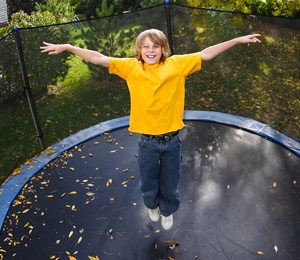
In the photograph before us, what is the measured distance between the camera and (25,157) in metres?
3.85

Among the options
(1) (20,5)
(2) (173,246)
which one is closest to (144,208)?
(2) (173,246)

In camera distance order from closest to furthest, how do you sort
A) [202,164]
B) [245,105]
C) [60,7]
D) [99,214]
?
[99,214]
[202,164]
[245,105]
[60,7]

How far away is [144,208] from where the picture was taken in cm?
277

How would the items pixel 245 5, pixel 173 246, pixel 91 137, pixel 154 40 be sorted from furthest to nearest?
pixel 245 5 → pixel 91 137 → pixel 173 246 → pixel 154 40

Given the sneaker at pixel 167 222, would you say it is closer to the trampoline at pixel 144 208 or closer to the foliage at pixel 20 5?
the trampoline at pixel 144 208

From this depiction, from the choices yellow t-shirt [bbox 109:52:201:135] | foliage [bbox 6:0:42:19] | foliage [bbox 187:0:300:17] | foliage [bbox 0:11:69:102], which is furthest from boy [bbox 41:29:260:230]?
foliage [bbox 6:0:42:19]

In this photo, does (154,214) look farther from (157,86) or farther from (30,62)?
(30,62)

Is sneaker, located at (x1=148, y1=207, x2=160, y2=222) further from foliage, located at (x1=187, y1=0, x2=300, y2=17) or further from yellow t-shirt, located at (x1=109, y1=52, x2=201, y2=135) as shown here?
foliage, located at (x1=187, y1=0, x2=300, y2=17)

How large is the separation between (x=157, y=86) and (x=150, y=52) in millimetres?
199

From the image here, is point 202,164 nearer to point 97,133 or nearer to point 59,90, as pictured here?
point 97,133

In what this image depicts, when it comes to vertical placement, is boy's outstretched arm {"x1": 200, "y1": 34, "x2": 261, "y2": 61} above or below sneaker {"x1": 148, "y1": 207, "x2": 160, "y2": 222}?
above

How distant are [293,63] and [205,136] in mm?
1300

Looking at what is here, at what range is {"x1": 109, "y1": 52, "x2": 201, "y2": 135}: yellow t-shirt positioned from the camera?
1907mm

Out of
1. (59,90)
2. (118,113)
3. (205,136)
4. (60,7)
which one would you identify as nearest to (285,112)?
(205,136)
